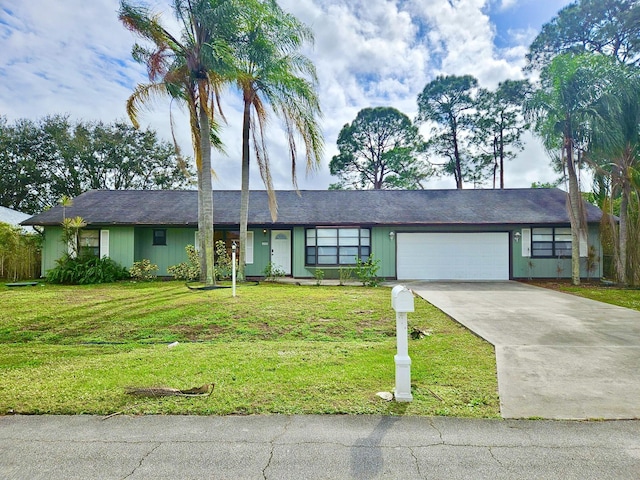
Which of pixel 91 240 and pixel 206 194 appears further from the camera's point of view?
pixel 91 240

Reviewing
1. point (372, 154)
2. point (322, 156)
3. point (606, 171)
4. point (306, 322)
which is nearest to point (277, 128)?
point (322, 156)

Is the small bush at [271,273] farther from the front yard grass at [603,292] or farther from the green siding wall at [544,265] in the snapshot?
the front yard grass at [603,292]

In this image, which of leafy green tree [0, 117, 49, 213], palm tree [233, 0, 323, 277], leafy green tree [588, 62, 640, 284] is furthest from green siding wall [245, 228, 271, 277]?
leafy green tree [0, 117, 49, 213]

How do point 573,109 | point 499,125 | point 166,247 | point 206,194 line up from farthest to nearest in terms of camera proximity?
point 499,125 < point 166,247 < point 573,109 < point 206,194

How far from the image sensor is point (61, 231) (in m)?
14.2

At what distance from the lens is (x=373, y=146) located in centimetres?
2952

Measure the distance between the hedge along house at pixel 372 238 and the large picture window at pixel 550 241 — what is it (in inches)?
1.6

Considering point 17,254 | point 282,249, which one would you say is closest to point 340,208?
point 282,249

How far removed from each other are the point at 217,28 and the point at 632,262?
51.7 feet

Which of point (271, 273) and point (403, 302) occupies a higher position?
point (403, 302)

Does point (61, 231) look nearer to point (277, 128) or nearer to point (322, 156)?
point (277, 128)

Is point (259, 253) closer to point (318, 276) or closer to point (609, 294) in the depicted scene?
point (318, 276)

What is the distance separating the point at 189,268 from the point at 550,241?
48.9 feet

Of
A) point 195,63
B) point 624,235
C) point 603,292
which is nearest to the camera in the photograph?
point 195,63
